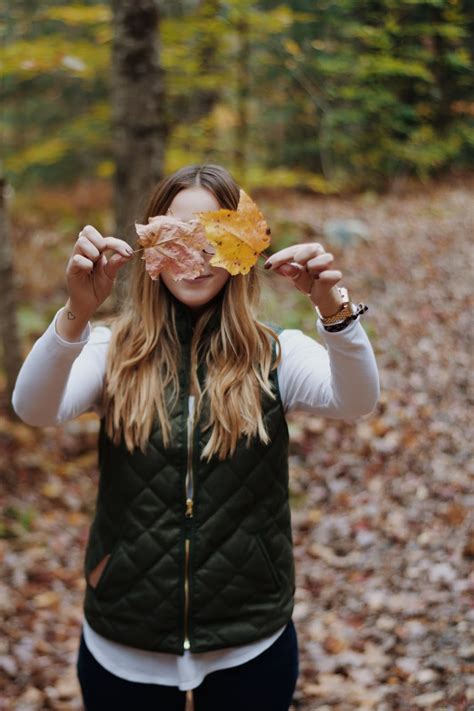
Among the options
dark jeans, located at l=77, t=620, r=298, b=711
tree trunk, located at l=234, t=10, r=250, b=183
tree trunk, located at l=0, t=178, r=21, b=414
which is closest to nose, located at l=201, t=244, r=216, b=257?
dark jeans, located at l=77, t=620, r=298, b=711

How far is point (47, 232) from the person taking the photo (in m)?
10.5

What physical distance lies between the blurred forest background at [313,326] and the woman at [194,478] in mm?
316

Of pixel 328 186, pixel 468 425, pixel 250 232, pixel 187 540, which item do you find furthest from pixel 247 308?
pixel 328 186

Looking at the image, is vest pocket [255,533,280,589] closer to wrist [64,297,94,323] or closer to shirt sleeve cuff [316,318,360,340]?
shirt sleeve cuff [316,318,360,340]

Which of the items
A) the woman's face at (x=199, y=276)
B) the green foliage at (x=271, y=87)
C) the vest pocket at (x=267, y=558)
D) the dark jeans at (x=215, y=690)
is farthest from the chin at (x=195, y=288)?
the green foliage at (x=271, y=87)

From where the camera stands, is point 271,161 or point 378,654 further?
point 271,161

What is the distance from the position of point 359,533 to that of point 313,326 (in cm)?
309

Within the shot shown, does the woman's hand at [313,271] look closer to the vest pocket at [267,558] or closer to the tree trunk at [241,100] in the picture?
the vest pocket at [267,558]

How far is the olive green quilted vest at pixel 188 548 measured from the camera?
1.83 metres

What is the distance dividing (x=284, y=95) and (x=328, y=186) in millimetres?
5011

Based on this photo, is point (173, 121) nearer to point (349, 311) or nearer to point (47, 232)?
point (47, 232)

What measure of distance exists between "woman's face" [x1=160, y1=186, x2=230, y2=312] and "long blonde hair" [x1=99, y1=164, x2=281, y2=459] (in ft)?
0.10

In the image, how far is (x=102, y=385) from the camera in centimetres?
200

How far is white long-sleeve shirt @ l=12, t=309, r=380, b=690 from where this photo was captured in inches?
66.4
